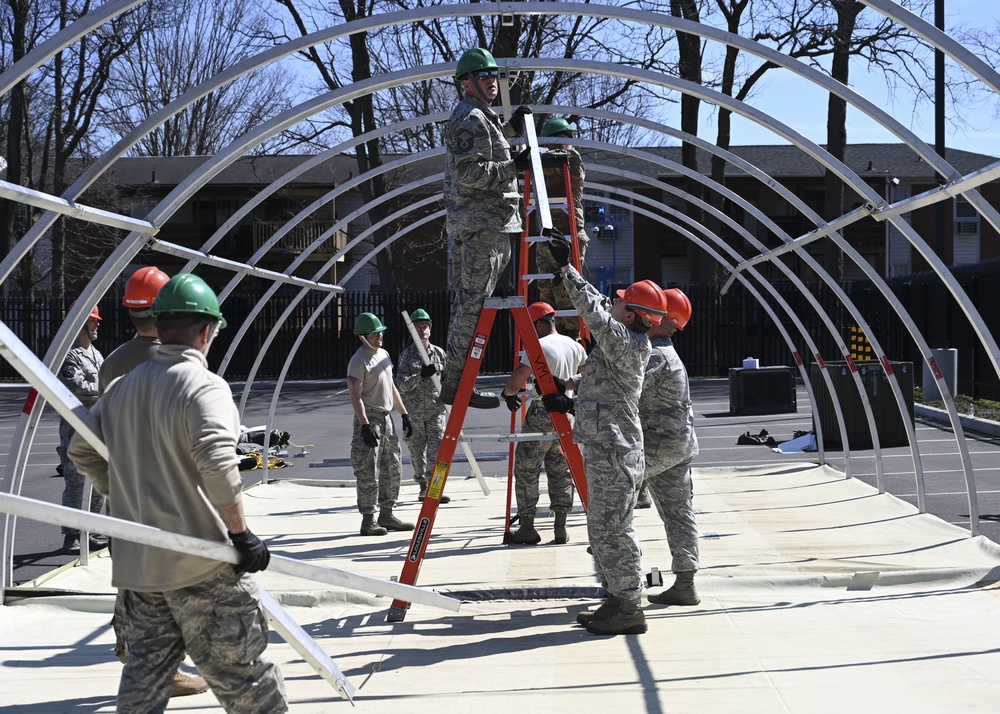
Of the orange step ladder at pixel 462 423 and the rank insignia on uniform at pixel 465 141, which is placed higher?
the rank insignia on uniform at pixel 465 141

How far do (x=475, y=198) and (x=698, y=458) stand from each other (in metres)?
9.33

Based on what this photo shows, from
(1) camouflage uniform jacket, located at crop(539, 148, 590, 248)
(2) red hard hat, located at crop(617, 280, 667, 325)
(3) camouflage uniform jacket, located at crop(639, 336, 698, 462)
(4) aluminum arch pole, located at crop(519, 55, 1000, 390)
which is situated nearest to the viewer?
(2) red hard hat, located at crop(617, 280, 667, 325)

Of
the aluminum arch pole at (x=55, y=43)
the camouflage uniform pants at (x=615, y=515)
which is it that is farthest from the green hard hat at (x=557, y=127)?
the aluminum arch pole at (x=55, y=43)

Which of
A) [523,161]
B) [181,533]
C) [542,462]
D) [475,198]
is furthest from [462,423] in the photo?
[542,462]

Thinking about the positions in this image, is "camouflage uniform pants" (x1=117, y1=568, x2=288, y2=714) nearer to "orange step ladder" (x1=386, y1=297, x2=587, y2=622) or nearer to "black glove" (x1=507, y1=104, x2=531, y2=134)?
"orange step ladder" (x1=386, y1=297, x2=587, y2=622)

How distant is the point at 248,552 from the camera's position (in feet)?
11.7

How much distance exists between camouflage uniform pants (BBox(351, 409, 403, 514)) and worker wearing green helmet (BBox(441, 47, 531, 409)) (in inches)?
129

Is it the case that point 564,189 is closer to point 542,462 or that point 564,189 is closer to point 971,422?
point 542,462

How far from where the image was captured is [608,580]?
588 cm

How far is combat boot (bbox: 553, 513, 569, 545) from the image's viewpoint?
28.6 ft

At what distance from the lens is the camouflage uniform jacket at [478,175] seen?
6.12m

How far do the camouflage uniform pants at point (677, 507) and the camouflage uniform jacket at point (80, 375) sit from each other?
5.38 metres

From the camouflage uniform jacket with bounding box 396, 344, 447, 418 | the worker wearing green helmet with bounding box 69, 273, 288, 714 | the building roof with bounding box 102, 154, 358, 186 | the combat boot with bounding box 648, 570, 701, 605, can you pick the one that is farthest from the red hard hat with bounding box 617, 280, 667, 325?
the building roof with bounding box 102, 154, 358, 186

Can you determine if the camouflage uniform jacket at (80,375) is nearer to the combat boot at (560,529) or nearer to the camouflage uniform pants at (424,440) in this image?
the camouflage uniform pants at (424,440)
